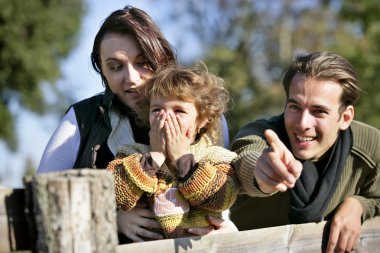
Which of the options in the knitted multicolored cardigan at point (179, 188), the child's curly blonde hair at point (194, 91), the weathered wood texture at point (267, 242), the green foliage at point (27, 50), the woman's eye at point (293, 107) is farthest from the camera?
the green foliage at point (27, 50)

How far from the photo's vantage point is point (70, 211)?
2.07 meters

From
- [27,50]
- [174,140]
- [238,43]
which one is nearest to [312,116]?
[174,140]

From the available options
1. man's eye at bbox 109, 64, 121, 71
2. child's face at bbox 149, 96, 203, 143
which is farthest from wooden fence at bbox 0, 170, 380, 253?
man's eye at bbox 109, 64, 121, 71

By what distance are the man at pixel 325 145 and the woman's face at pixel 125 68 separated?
608 millimetres

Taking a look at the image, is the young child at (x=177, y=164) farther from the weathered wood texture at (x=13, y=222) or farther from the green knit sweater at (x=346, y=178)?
the weathered wood texture at (x=13, y=222)

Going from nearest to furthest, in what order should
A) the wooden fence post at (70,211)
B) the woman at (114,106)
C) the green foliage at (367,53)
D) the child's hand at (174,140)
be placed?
the wooden fence post at (70,211) < the child's hand at (174,140) < the woman at (114,106) < the green foliage at (367,53)

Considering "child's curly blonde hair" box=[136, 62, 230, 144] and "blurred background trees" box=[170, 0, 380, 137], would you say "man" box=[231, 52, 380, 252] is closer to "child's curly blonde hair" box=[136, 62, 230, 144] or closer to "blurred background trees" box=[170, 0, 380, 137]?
"child's curly blonde hair" box=[136, 62, 230, 144]

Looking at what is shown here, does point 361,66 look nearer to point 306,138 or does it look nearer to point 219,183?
point 306,138

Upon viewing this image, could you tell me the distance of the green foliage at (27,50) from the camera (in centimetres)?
2080

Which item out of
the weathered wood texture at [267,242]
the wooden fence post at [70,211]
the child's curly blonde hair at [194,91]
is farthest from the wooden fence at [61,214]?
the child's curly blonde hair at [194,91]

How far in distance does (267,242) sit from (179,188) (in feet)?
1.55

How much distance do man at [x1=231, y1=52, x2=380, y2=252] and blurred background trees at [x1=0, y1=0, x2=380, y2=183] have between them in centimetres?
976

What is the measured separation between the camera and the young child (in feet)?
9.02

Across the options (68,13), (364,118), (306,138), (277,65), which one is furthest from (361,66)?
(277,65)
